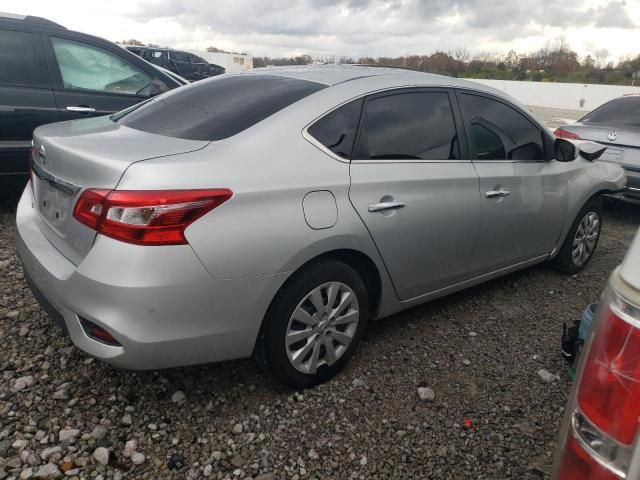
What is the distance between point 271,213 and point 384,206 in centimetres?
68

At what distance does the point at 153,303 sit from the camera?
194 centimetres

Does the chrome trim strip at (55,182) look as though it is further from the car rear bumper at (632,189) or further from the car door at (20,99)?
the car rear bumper at (632,189)

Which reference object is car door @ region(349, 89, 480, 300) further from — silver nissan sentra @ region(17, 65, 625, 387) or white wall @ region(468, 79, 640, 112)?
white wall @ region(468, 79, 640, 112)

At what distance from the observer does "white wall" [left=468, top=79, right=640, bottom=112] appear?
1074 inches

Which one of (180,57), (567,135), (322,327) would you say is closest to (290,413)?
(322,327)

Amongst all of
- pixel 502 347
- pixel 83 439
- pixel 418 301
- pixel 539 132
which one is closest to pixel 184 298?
pixel 83 439

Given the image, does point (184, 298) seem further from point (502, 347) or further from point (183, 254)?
point (502, 347)

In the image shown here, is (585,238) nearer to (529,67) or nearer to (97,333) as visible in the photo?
(97,333)

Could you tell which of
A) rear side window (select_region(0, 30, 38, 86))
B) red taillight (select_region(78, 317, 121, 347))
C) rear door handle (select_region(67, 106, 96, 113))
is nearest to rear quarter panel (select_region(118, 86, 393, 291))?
red taillight (select_region(78, 317, 121, 347))

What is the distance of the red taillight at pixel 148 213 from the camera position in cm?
191

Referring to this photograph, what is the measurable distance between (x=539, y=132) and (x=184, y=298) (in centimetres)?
294

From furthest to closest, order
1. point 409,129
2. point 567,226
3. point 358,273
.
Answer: point 567,226, point 409,129, point 358,273

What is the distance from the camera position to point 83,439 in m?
2.17

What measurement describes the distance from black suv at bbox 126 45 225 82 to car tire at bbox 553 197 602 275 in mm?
16613
